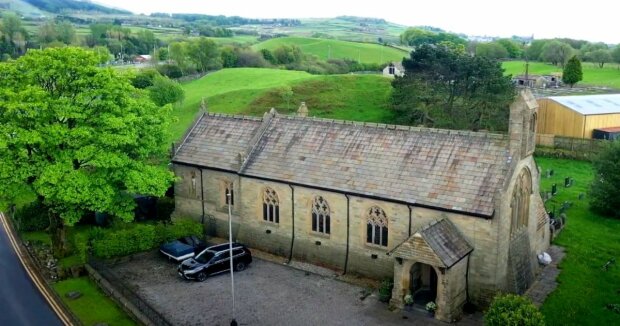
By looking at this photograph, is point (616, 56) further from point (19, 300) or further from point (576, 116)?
point (19, 300)

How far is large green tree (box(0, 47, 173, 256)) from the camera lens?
33750 mm

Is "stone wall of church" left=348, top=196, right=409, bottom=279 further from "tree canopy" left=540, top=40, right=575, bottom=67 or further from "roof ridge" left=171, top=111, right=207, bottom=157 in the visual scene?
"tree canopy" left=540, top=40, right=575, bottom=67

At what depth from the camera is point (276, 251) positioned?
3903 cm

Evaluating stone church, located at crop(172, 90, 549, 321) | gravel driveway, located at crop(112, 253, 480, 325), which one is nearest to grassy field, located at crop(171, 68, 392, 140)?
stone church, located at crop(172, 90, 549, 321)

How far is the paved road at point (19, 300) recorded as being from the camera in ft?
101

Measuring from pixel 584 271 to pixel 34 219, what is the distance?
138ft

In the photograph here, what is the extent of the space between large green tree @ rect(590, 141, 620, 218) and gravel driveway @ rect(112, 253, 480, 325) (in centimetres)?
2783

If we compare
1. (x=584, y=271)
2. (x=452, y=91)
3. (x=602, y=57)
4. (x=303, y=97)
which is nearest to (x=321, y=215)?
(x=584, y=271)

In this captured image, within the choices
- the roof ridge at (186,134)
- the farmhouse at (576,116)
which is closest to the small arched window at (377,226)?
Result: the roof ridge at (186,134)

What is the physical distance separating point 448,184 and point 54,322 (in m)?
24.0

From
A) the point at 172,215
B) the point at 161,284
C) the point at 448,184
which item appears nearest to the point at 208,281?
the point at 161,284

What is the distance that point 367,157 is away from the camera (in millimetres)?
35875

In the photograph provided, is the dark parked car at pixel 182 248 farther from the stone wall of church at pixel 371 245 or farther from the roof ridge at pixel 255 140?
the stone wall of church at pixel 371 245

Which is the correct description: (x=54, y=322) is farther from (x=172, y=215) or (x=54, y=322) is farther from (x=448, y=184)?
(x=448, y=184)
